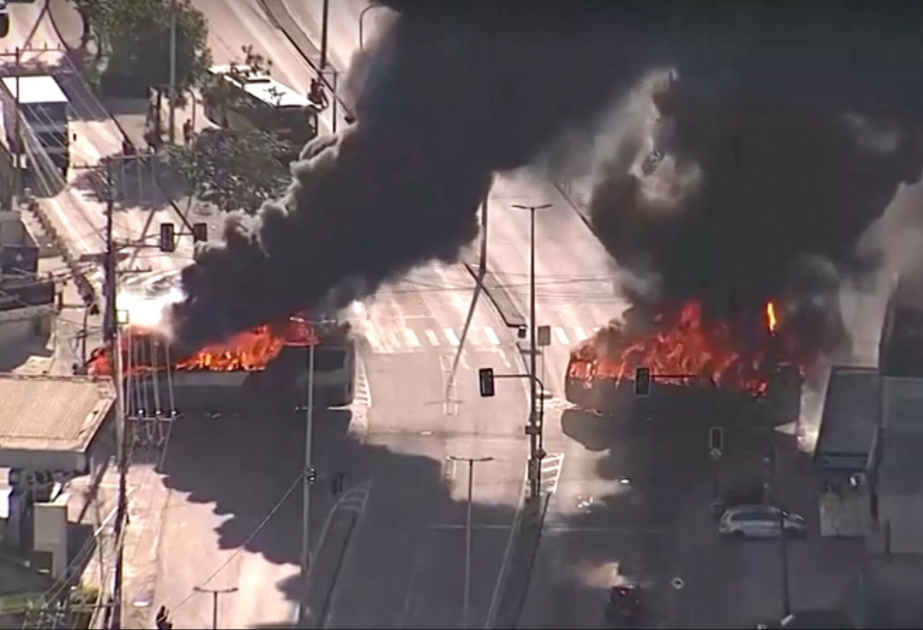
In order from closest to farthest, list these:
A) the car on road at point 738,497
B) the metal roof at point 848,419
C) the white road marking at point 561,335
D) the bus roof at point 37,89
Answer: the car on road at point 738,497 → the metal roof at point 848,419 → the white road marking at point 561,335 → the bus roof at point 37,89

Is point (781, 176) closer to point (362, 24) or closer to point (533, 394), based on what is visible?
point (533, 394)

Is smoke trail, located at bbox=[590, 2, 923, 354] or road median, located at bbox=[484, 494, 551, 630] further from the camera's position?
smoke trail, located at bbox=[590, 2, 923, 354]

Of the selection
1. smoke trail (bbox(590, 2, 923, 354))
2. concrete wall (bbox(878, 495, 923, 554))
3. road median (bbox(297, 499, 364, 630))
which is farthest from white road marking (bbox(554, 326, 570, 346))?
concrete wall (bbox(878, 495, 923, 554))

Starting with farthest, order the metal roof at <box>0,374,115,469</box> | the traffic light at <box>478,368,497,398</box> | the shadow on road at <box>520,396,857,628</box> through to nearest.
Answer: the traffic light at <box>478,368,497,398</box> → the metal roof at <box>0,374,115,469</box> → the shadow on road at <box>520,396,857,628</box>

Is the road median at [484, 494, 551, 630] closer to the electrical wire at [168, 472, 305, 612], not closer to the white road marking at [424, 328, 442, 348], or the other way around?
the electrical wire at [168, 472, 305, 612]

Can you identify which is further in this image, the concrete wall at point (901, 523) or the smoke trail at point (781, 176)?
the smoke trail at point (781, 176)

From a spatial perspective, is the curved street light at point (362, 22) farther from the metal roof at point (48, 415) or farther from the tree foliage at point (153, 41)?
the metal roof at point (48, 415)

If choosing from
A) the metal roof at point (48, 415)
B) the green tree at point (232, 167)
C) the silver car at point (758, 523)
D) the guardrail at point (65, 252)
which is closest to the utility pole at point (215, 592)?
the metal roof at point (48, 415)

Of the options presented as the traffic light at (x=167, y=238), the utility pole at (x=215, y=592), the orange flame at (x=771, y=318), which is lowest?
the utility pole at (x=215, y=592)
